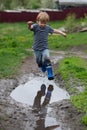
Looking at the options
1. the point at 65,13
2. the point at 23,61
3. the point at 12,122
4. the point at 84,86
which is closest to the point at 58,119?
the point at 12,122

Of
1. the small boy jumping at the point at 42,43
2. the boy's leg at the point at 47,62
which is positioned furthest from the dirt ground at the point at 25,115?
the small boy jumping at the point at 42,43

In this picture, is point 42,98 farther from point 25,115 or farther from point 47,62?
point 47,62

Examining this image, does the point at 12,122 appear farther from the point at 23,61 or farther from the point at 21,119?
the point at 23,61

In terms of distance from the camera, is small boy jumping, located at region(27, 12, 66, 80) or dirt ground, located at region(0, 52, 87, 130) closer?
dirt ground, located at region(0, 52, 87, 130)

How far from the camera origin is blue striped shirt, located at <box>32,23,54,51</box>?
11.5m

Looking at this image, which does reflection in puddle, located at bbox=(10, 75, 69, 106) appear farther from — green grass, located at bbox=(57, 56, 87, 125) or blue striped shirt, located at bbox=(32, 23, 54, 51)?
blue striped shirt, located at bbox=(32, 23, 54, 51)

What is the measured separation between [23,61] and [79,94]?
5.74 m

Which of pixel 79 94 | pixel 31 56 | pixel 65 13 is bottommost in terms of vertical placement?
pixel 65 13

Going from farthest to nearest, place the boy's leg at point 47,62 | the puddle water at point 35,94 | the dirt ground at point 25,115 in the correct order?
the boy's leg at point 47,62 < the puddle water at point 35,94 < the dirt ground at point 25,115

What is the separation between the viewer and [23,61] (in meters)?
15.4

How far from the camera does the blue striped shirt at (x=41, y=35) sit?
11.5 meters

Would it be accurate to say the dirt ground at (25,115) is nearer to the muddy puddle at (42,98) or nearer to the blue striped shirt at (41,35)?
the muddy puddle at (42,98)

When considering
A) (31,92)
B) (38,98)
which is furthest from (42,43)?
(38,98)

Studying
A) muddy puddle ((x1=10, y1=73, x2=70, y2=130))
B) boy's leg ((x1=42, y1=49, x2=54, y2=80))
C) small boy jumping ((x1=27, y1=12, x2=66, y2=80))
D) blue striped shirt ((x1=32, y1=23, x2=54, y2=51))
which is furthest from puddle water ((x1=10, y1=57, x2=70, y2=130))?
blue striped shirt ((x1=32, y1=23, x2=54, y2=51))
